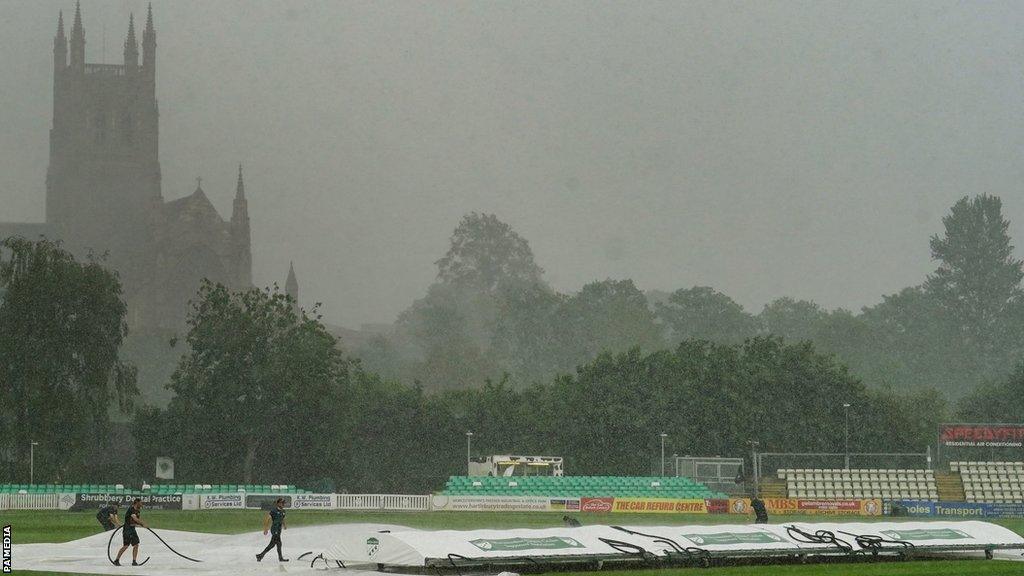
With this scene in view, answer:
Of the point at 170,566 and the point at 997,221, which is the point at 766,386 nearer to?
the point at 170,566

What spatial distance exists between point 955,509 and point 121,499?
131 feet

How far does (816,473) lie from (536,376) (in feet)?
360

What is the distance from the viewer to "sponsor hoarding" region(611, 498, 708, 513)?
6581 cm

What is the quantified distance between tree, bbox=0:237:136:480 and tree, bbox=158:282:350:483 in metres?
4.56

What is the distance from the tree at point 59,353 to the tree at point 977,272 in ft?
413

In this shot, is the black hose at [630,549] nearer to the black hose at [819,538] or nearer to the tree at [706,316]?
the black hose at [819,538]

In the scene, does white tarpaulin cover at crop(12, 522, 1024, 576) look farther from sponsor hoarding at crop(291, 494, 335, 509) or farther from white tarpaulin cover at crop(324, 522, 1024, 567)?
sponsor hoarding at crop(291, 494, 335, 509)

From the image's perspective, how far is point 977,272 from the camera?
17762 centimetres

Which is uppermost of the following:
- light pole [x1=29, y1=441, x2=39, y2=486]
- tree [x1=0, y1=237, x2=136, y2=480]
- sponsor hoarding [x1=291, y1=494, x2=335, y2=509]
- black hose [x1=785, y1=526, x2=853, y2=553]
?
tree [x1=0, y1=237, x2=136, y2=480]

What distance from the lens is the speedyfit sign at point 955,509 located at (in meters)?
62.5

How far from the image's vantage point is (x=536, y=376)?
586ft

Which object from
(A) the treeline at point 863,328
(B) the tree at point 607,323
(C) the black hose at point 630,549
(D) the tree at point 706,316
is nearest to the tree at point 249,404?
(C) the black hose at point 630,549

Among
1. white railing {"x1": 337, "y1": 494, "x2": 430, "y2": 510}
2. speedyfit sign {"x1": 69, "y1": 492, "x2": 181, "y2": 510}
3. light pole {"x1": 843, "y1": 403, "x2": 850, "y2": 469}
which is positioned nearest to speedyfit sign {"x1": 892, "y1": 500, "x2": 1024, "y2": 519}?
light pole {"x1": 843, "y1": 403, "x2": 850, "y2": 469}

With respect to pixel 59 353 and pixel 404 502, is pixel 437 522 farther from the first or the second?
pixel 59 353
